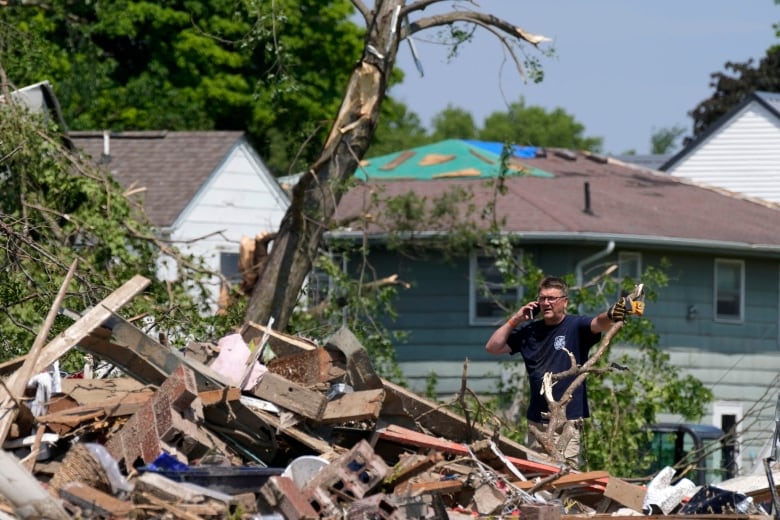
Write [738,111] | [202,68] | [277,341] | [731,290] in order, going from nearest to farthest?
[277,341], [731,290], [738,111], [202,68]

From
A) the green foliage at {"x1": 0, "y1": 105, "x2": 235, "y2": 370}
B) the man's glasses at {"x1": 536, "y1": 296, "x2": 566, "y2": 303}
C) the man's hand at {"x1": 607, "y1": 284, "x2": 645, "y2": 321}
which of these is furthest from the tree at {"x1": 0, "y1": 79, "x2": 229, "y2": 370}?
the man's hand at {"x1": 607, "y1": 284, "x2": 645, "y2": 321}

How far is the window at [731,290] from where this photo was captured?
21.4 metres

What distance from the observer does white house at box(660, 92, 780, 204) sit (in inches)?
1067

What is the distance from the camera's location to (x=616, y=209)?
21281mm

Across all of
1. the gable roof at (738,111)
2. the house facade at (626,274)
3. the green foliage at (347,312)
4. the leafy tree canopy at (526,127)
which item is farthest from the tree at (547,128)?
the green foliage at (347,312)

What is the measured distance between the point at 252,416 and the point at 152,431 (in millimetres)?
688

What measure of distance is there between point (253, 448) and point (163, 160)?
1364 centimetres

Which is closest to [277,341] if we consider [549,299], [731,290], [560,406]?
[549,299]

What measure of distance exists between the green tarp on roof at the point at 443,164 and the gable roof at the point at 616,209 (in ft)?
0.72

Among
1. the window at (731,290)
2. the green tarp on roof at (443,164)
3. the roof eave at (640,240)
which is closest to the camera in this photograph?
the roof eave at (640,240)

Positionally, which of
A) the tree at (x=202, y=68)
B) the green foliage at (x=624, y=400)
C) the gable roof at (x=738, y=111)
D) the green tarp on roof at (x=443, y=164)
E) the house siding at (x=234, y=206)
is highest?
the tree at (x=202, y=68)

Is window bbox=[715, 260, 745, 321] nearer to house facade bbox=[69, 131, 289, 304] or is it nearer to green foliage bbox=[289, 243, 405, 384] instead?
house facade bbox=[69, 131, 289, 304]

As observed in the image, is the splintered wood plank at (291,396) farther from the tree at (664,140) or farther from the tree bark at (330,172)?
the tree at (664,140)

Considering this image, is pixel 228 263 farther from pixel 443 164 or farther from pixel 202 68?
pixel 202 68
